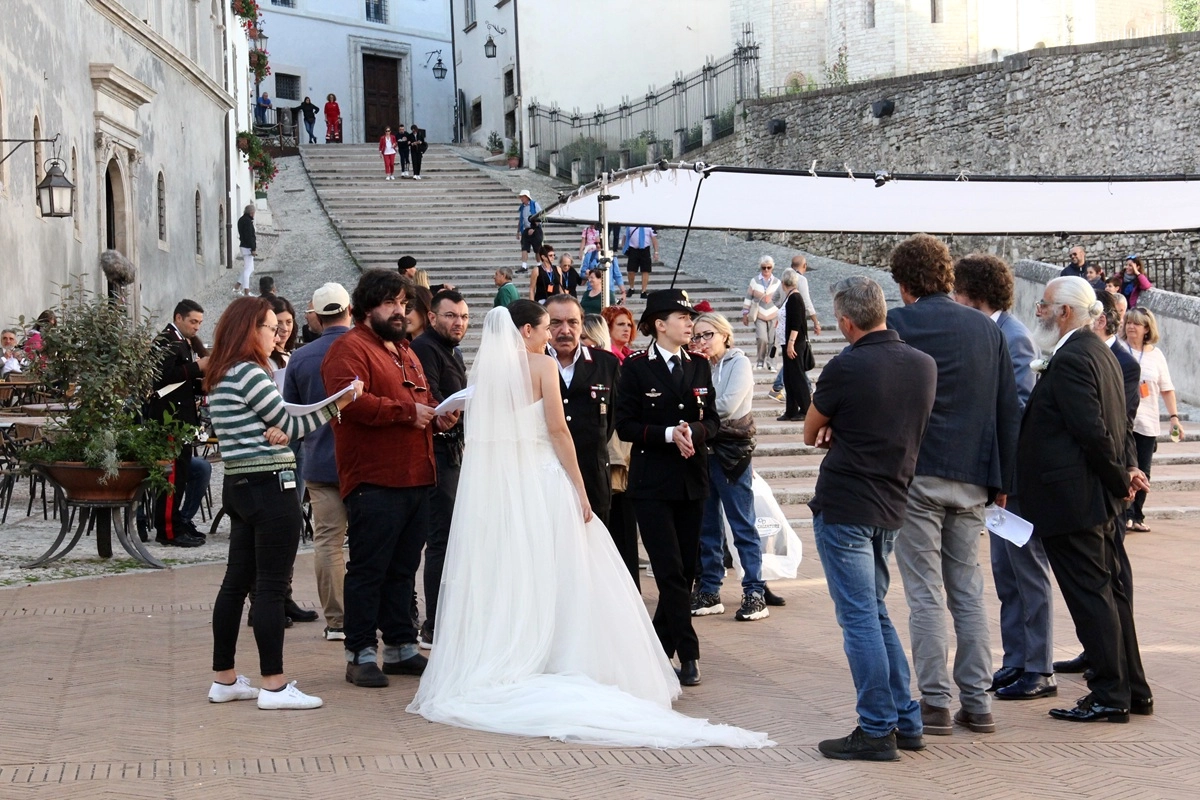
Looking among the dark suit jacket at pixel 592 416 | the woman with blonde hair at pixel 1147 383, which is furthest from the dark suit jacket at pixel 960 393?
the woman with blonde hair at pixel 1147 383

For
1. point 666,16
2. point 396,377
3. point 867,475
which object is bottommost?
point 867,475

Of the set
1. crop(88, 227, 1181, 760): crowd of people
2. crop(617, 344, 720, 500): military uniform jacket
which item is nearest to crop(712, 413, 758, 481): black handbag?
crop(88, 227, 1181, 760): crowd of people

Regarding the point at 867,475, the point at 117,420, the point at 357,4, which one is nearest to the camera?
the point at 867,475

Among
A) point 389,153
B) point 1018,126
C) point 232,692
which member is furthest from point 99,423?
point 389,153

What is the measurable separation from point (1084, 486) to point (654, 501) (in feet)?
6.13

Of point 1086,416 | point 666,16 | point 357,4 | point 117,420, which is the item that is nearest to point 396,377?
point 1086,416

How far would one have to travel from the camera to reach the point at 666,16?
40375 millimetres

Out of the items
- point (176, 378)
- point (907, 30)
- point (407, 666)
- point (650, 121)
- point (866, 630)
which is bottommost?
point (407, 666)

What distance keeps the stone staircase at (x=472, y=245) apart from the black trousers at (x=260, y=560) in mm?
6651

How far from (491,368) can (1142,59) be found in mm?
22007

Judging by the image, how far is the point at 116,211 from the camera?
20.7 m

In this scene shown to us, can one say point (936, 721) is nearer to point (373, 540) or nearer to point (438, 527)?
point (373, 540)

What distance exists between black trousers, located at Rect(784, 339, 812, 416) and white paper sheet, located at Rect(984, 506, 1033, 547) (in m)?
9.76

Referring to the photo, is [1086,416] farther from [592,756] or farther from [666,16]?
[666,16]
